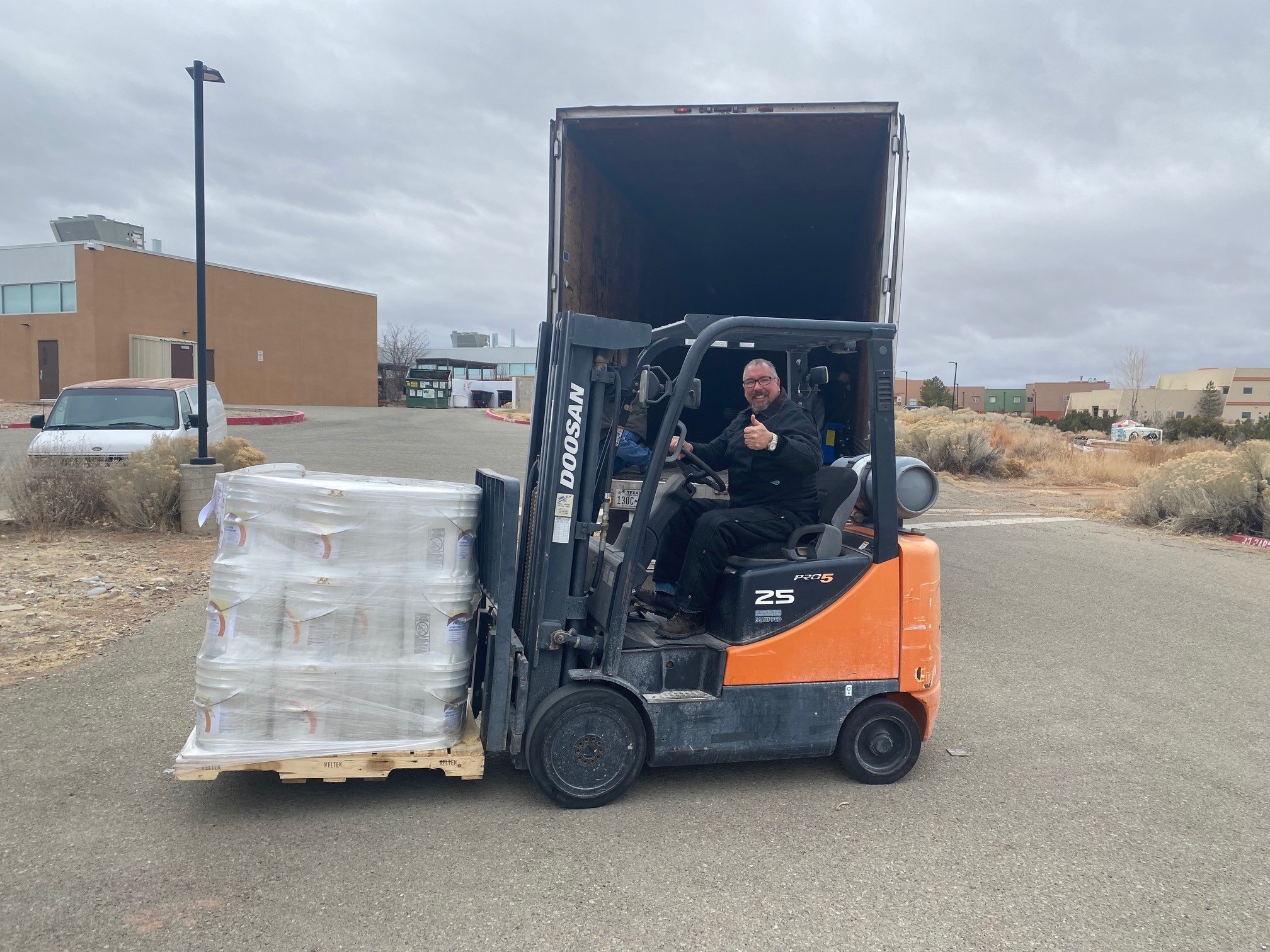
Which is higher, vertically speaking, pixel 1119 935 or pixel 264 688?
pixel 264 688

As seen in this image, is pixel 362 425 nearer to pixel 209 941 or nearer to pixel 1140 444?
pixel 1140 444

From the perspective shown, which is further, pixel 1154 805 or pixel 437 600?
pixel 1154 805

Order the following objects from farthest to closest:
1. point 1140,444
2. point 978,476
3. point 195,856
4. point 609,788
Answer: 1. point 1140,444
2. point 978,476
3. point 609,788
4. point 195,856

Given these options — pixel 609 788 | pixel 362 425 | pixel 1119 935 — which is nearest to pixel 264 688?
pixel 609 788

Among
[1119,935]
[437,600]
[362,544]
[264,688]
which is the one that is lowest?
[1119,935]

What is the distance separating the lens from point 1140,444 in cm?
2694

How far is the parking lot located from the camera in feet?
10.2

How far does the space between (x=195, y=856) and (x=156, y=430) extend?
404 inches

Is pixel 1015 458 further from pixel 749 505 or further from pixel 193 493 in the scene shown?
pixel 749 505

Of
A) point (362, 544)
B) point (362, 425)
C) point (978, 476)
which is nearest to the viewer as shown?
point (362, 544)

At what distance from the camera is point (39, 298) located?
36531mm

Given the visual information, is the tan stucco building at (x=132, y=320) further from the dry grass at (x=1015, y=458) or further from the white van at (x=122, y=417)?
the dry grass at (x=1015, y=458)

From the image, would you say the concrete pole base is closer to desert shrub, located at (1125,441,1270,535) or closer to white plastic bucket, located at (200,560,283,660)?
white plastic bucket, located at (200,560,283,660)

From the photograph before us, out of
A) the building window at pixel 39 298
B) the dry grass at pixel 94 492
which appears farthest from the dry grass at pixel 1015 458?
the building window at pixel 39 298
